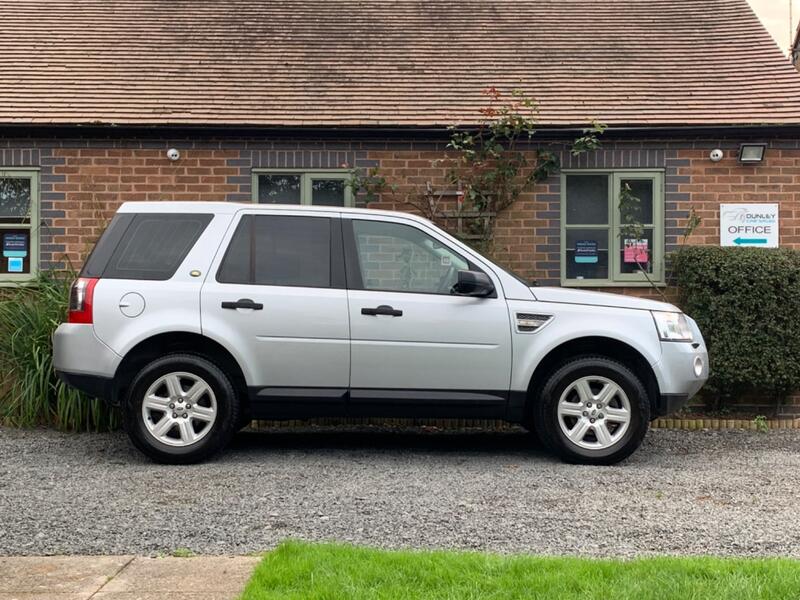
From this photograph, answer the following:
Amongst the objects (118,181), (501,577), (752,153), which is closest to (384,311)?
(501,577)

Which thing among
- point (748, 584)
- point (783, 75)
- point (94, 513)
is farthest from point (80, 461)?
point (783, 75)

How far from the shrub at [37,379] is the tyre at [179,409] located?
1.74m

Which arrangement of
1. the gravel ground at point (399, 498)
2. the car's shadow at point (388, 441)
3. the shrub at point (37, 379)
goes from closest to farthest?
the gravel ground at point (399, 498), the car's shadow at point (388, 441), the shrub at point (37, 379)

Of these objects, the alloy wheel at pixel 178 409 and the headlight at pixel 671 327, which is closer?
the alloy wheel at pixel 178 409

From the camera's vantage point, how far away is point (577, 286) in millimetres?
9492

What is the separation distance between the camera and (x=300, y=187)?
9.50 meters

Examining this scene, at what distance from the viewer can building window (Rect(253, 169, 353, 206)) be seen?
9469 mm

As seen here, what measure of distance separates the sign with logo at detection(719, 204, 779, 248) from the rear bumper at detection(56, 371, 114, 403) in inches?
258

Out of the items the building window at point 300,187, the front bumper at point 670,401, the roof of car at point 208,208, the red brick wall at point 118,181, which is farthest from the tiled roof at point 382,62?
the front bumper at point 670,401

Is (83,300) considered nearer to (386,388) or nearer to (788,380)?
(386,388)

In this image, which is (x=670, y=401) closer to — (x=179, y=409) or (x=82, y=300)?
(x=179, y=409)

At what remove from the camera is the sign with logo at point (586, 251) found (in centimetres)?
956

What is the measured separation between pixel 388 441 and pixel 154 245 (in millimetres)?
2692

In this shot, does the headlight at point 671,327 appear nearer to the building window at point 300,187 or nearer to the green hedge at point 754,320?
the green hedge at point 754,320
